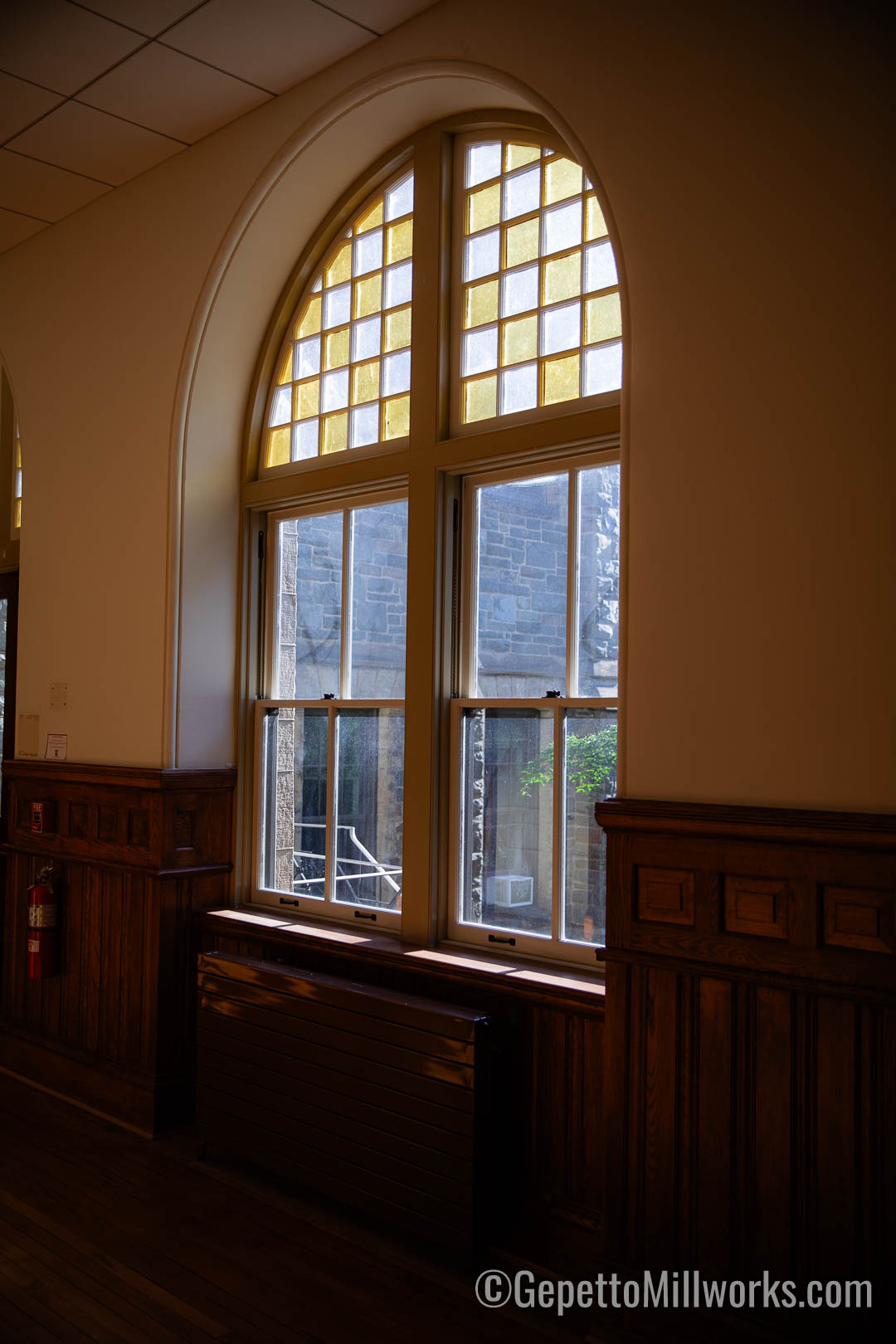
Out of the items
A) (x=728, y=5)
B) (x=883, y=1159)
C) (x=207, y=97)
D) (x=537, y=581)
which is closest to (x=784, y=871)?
(x=883, y=1159)

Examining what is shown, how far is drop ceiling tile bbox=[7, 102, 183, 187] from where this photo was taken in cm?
397

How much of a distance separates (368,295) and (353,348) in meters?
0.20

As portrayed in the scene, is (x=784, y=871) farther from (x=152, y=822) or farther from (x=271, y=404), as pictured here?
(x=271, y=404)

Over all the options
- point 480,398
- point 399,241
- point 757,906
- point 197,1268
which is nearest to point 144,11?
point 399,241

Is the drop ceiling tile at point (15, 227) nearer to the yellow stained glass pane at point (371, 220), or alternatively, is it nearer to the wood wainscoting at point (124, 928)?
the yellow stained glass pane at point (371, 220)

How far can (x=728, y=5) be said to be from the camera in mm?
2639

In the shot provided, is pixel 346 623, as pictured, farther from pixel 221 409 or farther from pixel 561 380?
pixel 561 380

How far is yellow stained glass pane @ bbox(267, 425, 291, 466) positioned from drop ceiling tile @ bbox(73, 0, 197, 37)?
1.45m

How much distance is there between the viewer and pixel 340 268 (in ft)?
13.7

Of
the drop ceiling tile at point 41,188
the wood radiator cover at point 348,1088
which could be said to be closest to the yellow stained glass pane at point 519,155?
the drop ceiling tile at point 41,188

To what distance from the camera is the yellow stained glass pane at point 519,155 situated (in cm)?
347

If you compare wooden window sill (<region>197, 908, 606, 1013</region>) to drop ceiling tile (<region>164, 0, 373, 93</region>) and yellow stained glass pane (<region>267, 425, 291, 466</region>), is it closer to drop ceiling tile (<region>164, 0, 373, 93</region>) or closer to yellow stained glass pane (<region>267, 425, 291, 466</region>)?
yellow stained glass pane (<region>267, 425, 291, 466</region>)

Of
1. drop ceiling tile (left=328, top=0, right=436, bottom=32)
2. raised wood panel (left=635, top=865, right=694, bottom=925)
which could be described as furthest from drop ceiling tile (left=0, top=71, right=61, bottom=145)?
raised wood panel (left=635, top=865, right=694, bottom=925)

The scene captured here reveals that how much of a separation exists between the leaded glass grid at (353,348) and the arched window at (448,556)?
0.01 meters
